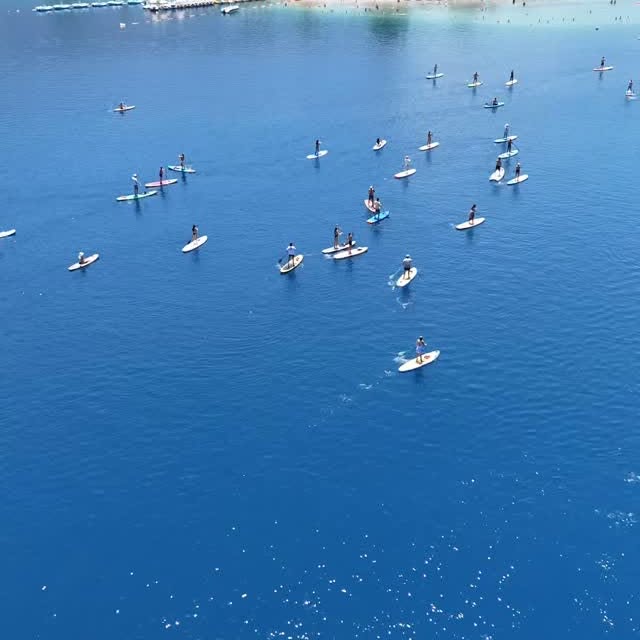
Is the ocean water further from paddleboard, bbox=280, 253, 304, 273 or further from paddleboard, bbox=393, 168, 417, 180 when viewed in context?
paddleboard, bbox=393, 168, 417, 180

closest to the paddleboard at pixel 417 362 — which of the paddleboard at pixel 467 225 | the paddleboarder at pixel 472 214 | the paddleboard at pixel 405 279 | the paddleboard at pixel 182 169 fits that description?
the paddleboard at pixel 405 279

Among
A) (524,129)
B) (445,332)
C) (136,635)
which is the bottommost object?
(136,635)

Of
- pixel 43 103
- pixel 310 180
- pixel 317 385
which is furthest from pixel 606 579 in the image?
pixel 43 103

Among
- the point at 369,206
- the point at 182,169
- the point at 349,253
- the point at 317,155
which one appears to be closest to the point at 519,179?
the point at 369,206

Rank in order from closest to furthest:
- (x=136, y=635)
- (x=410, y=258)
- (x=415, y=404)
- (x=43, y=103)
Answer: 1. (x=136, y=635)
2. (x=415, y=404)
3. (x=410, y=258)
4. (x=43, y=103)

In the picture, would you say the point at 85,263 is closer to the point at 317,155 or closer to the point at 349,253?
the point at 349,253

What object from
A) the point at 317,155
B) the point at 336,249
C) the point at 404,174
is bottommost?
the point at 336,249

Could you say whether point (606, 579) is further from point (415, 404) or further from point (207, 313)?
point (207, 313)

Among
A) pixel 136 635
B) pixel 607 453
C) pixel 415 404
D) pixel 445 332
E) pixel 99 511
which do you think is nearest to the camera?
pixel 136 635
